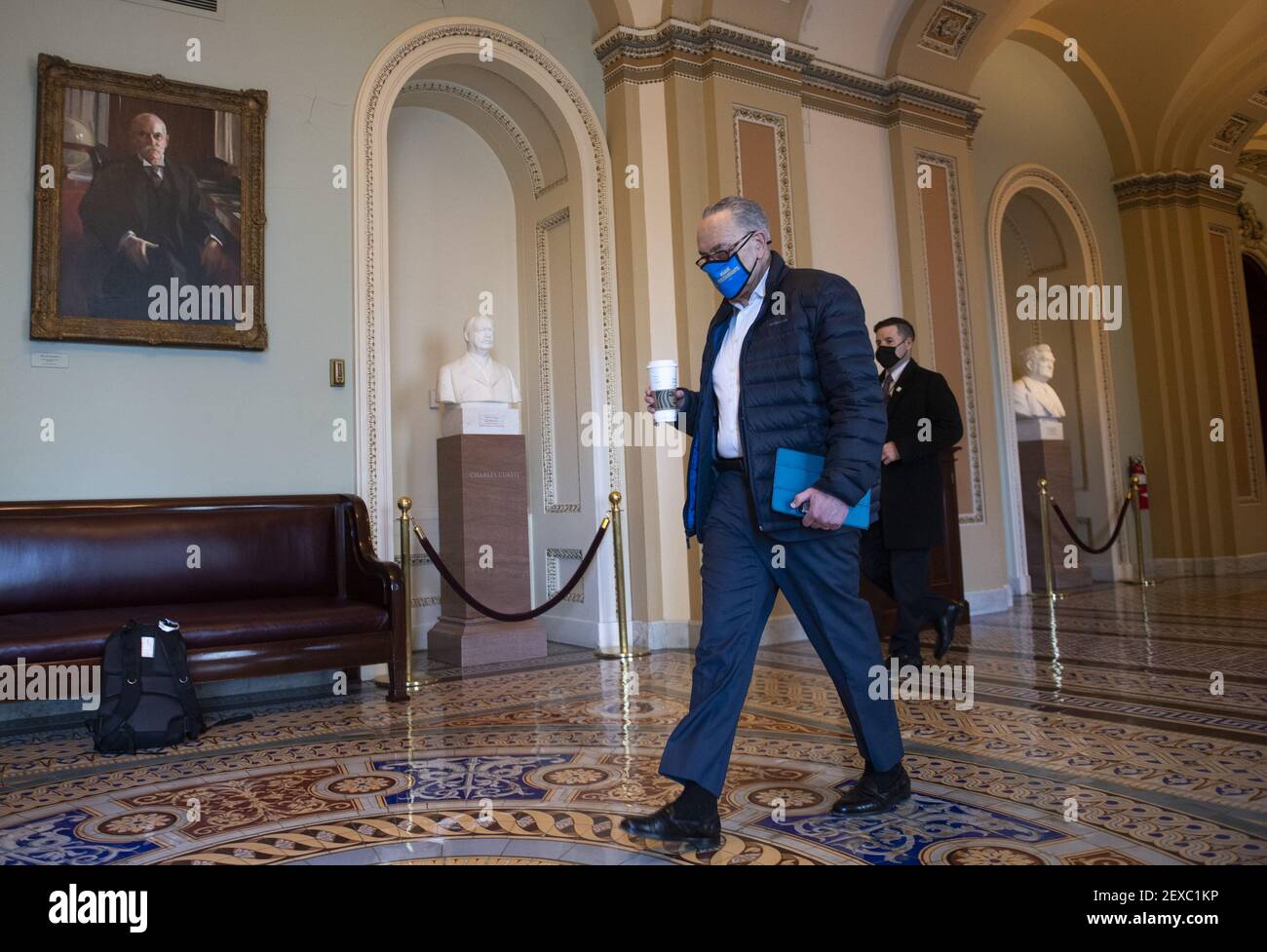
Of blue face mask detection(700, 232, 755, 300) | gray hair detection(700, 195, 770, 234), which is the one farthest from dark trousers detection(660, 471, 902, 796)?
gray hair detection(700, 195, 770, 234)

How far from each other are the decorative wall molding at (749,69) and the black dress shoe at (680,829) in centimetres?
551

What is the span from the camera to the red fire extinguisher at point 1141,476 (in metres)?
10.0

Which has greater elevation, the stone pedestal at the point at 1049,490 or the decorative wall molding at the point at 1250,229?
the decorative wall molding at the point at 1250,229

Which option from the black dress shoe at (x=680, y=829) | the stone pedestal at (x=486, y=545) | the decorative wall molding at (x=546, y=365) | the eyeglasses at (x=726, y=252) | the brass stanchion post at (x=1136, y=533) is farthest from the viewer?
the brass stanchion post at (x=1136, y=533)

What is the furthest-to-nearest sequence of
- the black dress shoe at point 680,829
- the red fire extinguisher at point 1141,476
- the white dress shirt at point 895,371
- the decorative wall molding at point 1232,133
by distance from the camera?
1. the decorative wall molding at point 1232,133
2. the red fire extinguisher at point 1141,476
3. the white dress shirt at point 895,371
4. the black dress shoe at point 680,829

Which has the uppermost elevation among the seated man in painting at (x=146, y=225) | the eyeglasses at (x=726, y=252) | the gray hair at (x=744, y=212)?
the seated man in painting at (x=146, y=225)

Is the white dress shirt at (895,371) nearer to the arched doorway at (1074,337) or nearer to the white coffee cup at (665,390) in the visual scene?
the white coffee cup at (665,390)

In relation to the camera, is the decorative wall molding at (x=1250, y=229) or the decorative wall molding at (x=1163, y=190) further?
the decorative wall molding at (x=1250, y=229)

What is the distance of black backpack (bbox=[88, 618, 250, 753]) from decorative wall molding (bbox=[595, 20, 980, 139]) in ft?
15.7

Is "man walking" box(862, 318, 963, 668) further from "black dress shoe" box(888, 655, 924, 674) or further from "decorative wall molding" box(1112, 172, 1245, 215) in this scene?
"decorative wall molding" box(1112, 172, 1245, 215)

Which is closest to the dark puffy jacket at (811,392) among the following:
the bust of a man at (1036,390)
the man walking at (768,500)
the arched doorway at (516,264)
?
the man walking at (768,500)

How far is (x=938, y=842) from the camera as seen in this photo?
2.33m

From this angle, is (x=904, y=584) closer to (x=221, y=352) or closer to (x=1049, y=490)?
(x=221, y=352)
